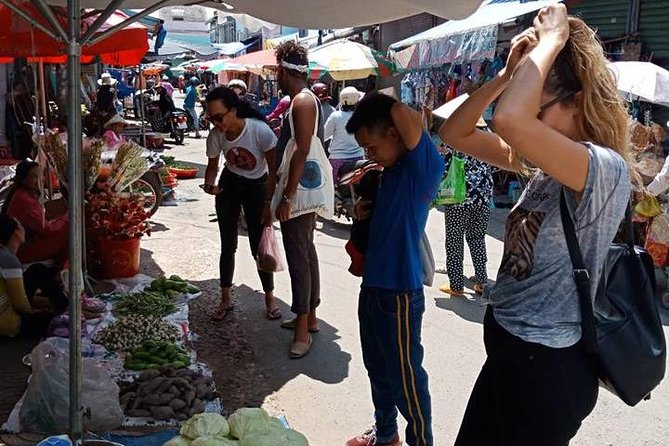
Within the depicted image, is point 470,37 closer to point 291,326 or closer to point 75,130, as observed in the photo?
point 291,326

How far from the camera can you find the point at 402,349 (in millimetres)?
2945

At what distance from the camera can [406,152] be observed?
3021mm

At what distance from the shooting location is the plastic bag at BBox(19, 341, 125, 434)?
3262 mm

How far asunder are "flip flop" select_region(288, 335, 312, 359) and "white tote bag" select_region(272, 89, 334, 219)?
92 cm

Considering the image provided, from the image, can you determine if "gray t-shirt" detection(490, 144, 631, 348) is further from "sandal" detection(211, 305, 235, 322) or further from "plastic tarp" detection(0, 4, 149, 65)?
"plastic tarp" detection(0, 4, 149, 65)

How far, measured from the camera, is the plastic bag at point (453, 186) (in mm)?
5988

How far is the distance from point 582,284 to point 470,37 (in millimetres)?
8637

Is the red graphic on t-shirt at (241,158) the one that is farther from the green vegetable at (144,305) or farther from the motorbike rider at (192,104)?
the motorbike rider at (192,104)

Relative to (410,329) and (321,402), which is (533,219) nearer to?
(410,329)

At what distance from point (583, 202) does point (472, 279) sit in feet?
16.3

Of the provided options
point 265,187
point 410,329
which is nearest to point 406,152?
point 410,329

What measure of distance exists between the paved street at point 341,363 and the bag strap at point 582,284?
1.55ft

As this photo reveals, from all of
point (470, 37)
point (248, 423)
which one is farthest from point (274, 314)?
point (470, 37)

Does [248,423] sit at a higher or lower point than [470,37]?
lower
